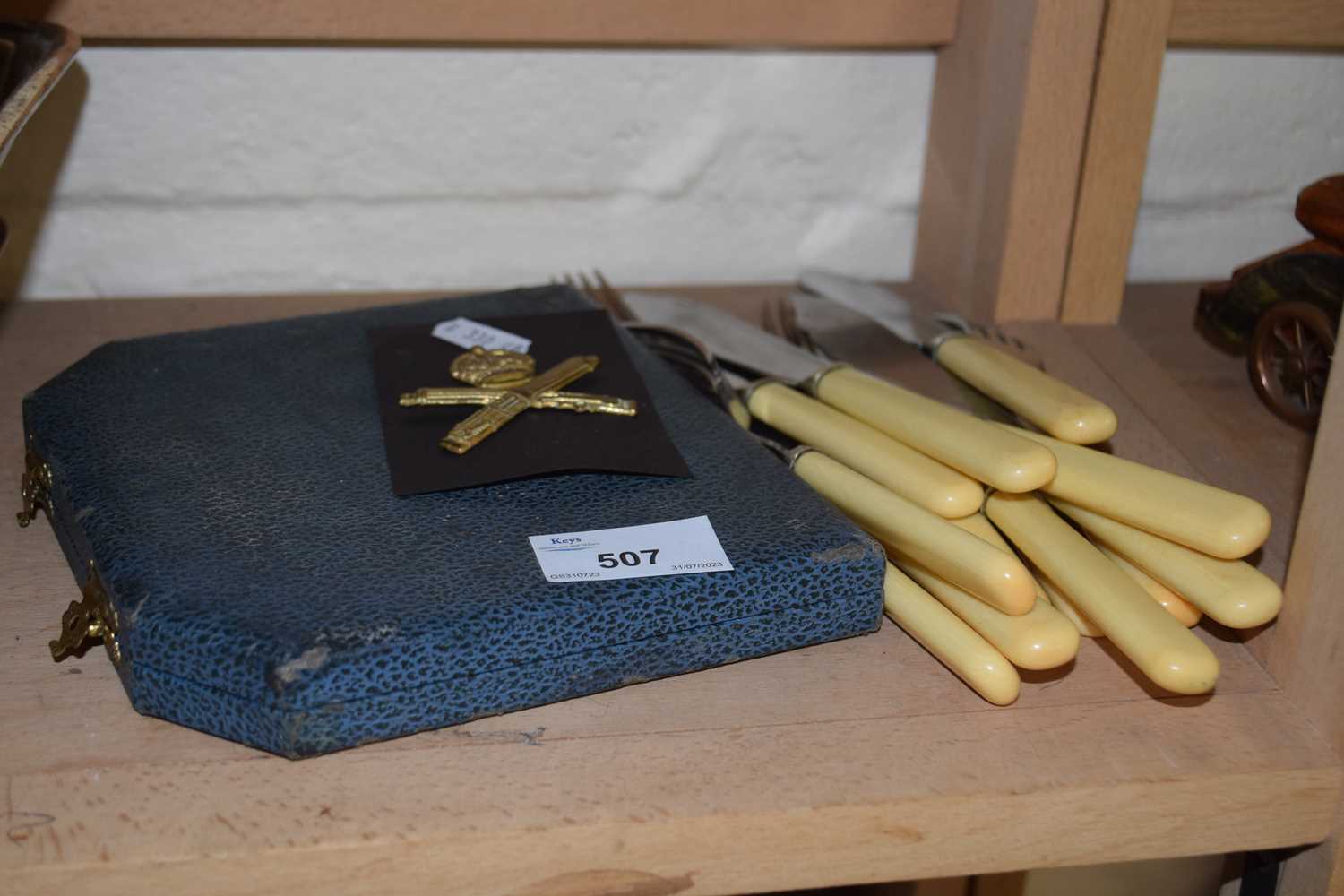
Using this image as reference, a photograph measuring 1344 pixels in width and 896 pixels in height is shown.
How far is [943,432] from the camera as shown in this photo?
0.54 metres

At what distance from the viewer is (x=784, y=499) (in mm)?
539

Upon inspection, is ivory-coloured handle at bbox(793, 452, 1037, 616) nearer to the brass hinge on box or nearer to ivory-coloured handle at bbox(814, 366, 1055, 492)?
ivory-coloured handle at bbox(814, 366, 1055, 492)

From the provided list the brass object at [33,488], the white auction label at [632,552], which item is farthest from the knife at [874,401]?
the brass object at [33,488]

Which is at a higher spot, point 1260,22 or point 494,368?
point 1260,22

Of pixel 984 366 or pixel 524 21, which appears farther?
pixel 524 21

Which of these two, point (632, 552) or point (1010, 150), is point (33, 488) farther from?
point (1010, 150)

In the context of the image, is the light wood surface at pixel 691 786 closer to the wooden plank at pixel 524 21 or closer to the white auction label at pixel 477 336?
the white auction label at pixel 477 336

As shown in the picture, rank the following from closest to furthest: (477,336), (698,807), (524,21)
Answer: (698,807) < (477,336) < (524,21)

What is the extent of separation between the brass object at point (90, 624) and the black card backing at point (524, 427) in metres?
0.11

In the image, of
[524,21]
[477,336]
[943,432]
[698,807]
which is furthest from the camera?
[524,21]

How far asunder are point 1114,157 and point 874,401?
27cm

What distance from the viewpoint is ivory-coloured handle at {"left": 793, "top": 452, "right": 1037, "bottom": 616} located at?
1.57ft

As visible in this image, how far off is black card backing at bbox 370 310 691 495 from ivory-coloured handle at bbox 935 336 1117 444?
6.0 inches

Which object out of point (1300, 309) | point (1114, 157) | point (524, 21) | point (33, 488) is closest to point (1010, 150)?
point (1114, 157)
